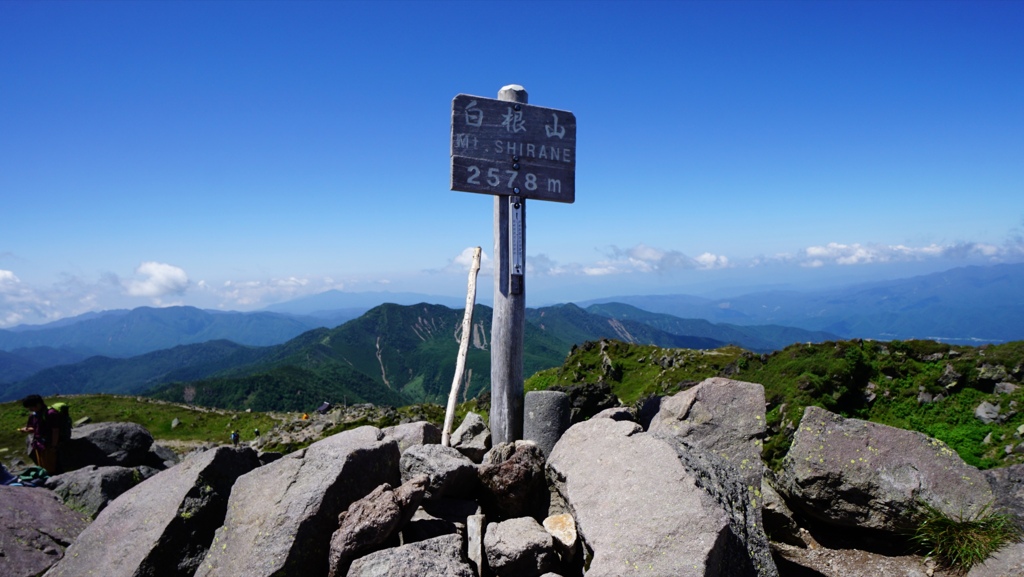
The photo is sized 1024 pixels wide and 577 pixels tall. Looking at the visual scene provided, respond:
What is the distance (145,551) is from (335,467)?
122 inches

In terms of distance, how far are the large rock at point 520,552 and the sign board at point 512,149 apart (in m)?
6.52

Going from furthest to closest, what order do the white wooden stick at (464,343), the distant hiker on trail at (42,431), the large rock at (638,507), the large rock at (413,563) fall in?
the distant hiker on trail at (42,431) → the white wooden stick at (464,343) → the large rock at (413,563) → the large rock at (638,507)

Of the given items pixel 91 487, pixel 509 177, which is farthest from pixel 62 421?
pixel 509 177

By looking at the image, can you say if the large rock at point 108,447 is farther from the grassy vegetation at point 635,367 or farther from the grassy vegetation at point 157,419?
the grassy vegetation at point 157,419

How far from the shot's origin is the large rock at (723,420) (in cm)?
1011

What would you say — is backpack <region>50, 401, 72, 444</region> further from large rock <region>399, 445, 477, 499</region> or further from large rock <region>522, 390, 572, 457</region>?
large rock <region>522, 390, 572, 457</region>

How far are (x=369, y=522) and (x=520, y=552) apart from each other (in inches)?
85.3

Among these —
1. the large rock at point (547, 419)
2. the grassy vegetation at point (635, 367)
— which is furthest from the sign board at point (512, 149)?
the grassy vegetation at point (635, 367)

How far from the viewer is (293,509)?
727cm

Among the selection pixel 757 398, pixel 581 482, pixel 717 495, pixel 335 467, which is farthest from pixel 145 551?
pixel 757 398

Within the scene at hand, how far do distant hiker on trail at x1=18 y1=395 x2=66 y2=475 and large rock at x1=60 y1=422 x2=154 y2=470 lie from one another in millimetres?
1156

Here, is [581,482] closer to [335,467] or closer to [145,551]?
[335,467]

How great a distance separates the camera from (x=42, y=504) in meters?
10.1

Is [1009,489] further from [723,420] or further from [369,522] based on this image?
[369,522]
